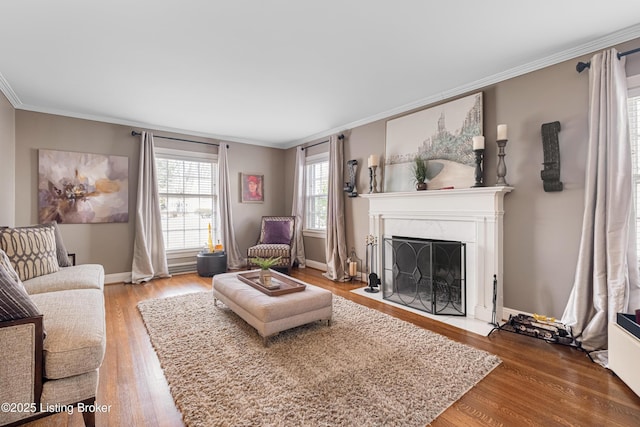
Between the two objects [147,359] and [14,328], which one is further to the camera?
[147,359]

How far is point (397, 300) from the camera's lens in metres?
3.60

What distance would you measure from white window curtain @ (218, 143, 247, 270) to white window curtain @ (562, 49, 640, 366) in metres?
4.76

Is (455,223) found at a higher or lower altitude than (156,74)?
lower

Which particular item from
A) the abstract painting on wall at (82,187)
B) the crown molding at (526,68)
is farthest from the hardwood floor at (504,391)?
the crown molding at (526,68)

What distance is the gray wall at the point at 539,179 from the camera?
8.34 feet

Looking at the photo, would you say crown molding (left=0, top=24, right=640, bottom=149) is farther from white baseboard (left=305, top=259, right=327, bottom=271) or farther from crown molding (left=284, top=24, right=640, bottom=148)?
white baseboard (left=305, top=259, right=327, bottom=271)

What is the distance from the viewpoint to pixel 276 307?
95.9 inches

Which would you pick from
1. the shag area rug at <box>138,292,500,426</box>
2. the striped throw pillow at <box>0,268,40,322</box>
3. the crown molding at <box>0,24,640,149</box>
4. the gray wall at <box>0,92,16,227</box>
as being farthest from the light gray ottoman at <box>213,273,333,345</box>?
the gray wall at <box>0,92,16,227</box>

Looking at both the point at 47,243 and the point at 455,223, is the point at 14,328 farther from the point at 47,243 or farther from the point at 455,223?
the point at 455,223

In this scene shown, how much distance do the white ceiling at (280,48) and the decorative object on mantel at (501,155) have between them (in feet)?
1.92

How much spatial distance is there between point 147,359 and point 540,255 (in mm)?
3470

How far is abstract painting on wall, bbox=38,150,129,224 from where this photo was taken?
4.00 meters

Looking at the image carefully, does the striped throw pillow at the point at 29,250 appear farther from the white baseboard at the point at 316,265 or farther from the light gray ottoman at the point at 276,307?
the white baseboard at the point at 316,265

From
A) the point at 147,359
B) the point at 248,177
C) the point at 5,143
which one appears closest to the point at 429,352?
the point at 147,359
